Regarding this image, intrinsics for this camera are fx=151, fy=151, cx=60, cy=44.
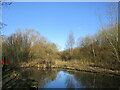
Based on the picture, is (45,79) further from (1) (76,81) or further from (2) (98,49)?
(2) (98,49)

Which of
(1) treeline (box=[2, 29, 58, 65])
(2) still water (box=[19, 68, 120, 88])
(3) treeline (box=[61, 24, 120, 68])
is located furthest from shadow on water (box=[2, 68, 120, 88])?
(1) treeline (box=[2, 29, 58, 65])

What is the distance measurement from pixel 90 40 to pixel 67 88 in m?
20.6

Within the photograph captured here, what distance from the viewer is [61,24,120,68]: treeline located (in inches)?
480

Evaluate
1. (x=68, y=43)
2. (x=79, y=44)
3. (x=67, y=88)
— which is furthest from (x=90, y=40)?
(x=67, y=88)

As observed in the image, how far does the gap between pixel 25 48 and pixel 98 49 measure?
13.5 meters

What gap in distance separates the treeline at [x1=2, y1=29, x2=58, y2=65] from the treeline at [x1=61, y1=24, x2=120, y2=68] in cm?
478

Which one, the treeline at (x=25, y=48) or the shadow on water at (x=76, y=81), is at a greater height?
the treeline at (x=25, y=48)

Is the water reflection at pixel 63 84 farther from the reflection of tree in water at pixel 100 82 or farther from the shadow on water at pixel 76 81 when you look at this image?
the reflection of tree in water at pixel 100 82

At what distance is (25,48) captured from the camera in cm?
2883

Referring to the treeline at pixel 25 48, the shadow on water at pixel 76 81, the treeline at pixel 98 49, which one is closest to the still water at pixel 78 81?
the shadow on water at pixel 76 81

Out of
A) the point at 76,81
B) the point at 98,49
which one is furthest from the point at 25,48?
the point at 76,81

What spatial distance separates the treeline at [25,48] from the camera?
26719 mm

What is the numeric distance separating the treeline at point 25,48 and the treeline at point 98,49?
478 centimetres

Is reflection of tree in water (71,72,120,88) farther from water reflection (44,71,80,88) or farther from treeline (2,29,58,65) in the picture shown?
treeline (2,29,58,65)
